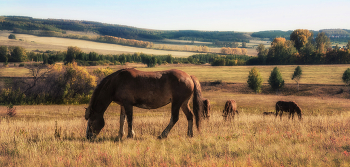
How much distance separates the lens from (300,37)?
153750mm

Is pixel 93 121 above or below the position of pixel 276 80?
above

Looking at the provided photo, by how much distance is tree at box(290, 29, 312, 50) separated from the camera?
15188cm

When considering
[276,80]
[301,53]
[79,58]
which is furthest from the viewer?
[79,58]

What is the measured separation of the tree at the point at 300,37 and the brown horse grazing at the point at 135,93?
6483 inches

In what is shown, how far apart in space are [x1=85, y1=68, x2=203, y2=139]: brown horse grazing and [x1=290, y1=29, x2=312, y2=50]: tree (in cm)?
16466

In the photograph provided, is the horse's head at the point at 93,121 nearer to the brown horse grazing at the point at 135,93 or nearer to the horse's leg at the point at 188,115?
the brown horse grazing at the point at 135,93

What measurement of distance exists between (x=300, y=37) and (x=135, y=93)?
168741mm

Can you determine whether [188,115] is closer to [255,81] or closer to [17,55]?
[255,81]

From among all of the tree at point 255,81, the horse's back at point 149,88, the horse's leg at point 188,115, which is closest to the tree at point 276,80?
the tree at point 255,81

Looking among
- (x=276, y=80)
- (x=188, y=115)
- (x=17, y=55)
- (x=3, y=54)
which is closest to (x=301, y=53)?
(x=276, y=80)

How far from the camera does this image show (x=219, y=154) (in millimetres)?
5625

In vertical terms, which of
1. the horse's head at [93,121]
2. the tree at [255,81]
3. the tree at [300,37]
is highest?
the tree at [300,37]

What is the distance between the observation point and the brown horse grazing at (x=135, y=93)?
7305 millimetres

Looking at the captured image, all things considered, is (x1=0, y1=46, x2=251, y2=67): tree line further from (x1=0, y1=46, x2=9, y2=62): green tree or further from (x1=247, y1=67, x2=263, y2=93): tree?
(x1=247, y1=67, x2=263, y2=93): tree
